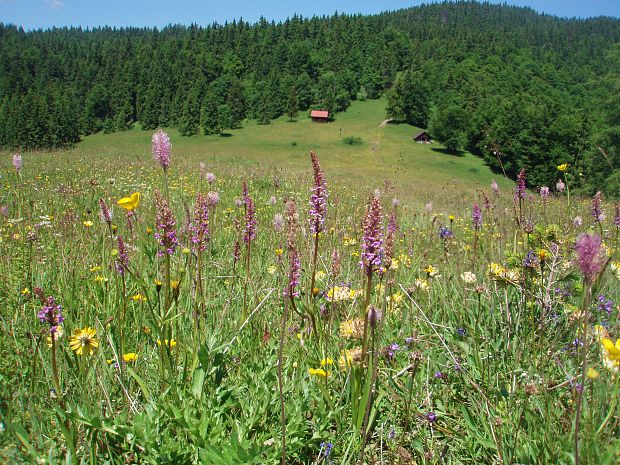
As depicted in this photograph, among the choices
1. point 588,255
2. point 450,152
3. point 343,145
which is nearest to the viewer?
point 588,255

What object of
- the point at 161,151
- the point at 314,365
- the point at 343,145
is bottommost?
the point at 343,145

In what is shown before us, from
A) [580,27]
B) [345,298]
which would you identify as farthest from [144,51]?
[580,27]

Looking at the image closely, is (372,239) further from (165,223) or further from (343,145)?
(343,145)

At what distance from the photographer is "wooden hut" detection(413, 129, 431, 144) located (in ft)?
218

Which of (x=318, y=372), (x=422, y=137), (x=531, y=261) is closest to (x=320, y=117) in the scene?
(x=422, y=137)

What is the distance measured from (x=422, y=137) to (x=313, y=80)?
46293 millimetres

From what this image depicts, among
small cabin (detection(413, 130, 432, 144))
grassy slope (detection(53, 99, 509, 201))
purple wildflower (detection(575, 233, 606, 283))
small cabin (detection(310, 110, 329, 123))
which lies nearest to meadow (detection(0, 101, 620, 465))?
purple wildflower (detection(575, 233, 606, 283))

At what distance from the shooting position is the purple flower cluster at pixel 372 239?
149cm

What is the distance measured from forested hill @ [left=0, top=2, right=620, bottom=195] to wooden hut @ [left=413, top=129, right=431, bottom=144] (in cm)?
246

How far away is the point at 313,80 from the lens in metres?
104

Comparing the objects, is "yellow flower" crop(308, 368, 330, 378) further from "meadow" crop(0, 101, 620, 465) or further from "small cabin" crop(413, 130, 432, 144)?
"small cabin" crop(413, 130, 432, 144)

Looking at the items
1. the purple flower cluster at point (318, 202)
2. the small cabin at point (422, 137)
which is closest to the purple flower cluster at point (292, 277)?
the purple flower cluster at point (318, 202)

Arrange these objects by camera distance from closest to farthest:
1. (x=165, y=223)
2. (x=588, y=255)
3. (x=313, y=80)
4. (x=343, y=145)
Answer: (x=588, y=255)
(x=165, y=223)
(x=343, y=145)
(x=313, y=80)

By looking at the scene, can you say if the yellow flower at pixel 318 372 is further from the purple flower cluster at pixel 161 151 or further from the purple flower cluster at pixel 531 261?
the purple flower cluster at pixel 531 261
